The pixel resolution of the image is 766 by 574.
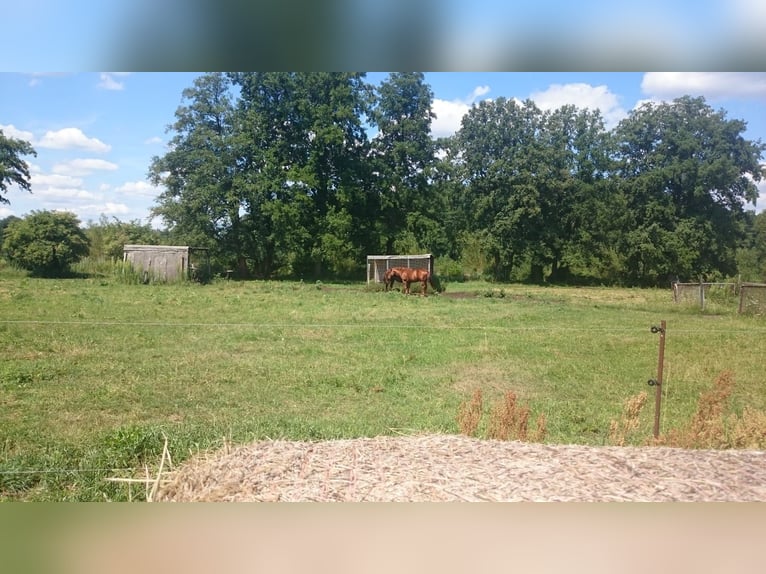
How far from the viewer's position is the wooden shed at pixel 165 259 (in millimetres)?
4676

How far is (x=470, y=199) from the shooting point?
4652mm

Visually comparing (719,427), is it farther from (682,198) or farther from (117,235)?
(117,235)

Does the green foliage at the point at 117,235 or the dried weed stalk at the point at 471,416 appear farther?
the green foliage at the point at 117,235

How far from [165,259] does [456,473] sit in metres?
2.60

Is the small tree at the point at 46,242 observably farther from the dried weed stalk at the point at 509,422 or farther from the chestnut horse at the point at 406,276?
the dried weed stalk at the point at 509,422

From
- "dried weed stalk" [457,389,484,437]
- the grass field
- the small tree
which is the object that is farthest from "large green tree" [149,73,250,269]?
"dried weed stalk" [457,389,484,437]

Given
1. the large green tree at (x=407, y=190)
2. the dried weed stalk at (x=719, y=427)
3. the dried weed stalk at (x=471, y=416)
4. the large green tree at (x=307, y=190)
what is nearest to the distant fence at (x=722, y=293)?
the dried weed stalk at (x=719, y=427)

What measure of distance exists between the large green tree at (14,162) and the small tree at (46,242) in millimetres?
226

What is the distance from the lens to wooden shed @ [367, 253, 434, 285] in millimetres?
4641

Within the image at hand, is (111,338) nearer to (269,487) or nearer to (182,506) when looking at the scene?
(182,506)

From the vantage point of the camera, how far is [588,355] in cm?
456
